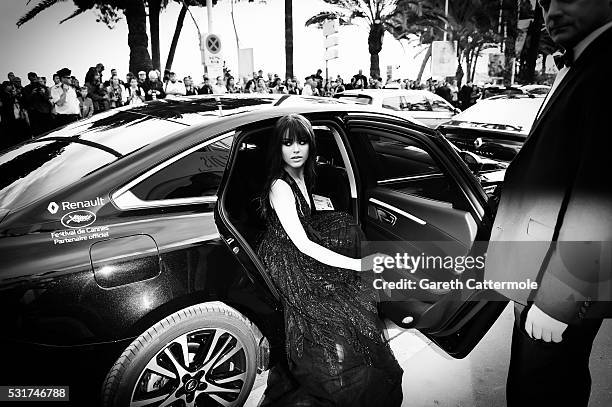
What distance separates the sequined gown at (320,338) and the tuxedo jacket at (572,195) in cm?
86

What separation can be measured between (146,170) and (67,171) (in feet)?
1.18

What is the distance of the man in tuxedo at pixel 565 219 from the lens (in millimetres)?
1296

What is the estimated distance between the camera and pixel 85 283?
5.43 ft

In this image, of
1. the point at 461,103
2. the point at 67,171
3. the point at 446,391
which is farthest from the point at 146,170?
the point at 461,103

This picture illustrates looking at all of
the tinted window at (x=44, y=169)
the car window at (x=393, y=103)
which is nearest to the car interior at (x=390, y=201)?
the tinted window at (x=44, y=169)

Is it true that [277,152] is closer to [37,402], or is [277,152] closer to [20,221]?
[20,221]

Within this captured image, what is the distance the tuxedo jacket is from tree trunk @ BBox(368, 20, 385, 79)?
71.8 ft

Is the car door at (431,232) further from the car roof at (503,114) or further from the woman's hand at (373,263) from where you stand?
the car roof at (503,114)

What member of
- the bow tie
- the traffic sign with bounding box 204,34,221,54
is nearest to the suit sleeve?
the bow tie

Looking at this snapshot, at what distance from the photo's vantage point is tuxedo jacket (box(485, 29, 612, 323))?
128 cm

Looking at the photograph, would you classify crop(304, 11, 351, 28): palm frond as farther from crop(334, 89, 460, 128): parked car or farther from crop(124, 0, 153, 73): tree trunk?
crop(334, 89, 460, 128): parked car

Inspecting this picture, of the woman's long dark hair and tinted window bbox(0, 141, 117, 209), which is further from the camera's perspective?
the woman's long dark hair

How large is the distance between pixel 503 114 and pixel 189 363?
563cm

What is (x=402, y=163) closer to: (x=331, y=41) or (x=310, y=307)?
(x=310, y=307)
